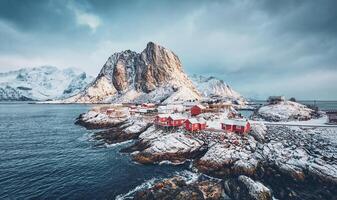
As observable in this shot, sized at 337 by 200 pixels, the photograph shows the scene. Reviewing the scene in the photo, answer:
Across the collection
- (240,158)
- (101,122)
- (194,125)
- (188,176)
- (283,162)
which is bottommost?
(188,176)

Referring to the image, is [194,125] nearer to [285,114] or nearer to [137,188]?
[137,188]

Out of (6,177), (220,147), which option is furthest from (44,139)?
(220,147)

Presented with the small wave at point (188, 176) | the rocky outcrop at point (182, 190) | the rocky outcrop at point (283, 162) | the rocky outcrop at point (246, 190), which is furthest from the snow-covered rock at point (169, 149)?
the rocky outcrop at point (246, 190)

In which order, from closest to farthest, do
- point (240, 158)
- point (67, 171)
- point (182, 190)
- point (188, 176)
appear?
1. point (182, 190)
2. point (188, 176)
3. point (67, 171)
4. point (240, 158)

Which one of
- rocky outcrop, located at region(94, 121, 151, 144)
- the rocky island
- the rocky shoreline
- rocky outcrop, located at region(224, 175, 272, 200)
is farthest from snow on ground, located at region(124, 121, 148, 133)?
rocky outcrop, located at region(224, 175, 272, 200)

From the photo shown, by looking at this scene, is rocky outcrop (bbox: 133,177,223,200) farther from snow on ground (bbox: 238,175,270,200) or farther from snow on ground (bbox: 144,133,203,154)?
snow on ground (bbox: 144,133,203,154)

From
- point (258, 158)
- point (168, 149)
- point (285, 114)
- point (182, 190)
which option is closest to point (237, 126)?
point (258, 158)

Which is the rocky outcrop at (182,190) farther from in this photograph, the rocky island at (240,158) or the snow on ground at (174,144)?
the snow on ground at (174,144)

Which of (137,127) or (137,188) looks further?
(137,127)
